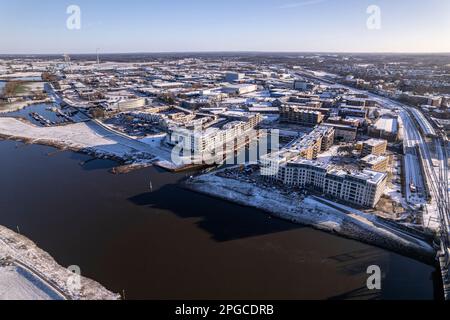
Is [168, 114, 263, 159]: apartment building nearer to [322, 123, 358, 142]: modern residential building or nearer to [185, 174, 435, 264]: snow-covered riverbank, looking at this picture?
[185, 174, 435, 264]: snow-covered riverbank

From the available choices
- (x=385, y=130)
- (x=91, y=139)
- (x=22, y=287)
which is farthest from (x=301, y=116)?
(x=22, y=287)

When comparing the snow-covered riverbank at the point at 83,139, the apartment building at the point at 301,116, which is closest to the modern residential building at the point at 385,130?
the apartment building at the point at 301,116

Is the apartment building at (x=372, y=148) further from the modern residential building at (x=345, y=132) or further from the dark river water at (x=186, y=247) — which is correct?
the dark river water at (x=186, y=247)

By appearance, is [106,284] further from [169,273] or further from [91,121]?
[91,121]

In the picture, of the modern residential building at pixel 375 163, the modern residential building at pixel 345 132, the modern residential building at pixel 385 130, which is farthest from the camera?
the modern residential building at pixel 345 132

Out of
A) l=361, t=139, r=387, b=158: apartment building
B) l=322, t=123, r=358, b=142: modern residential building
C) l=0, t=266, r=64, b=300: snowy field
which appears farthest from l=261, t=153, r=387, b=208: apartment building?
l=0, t=266, r=64, b=300: snowy field
